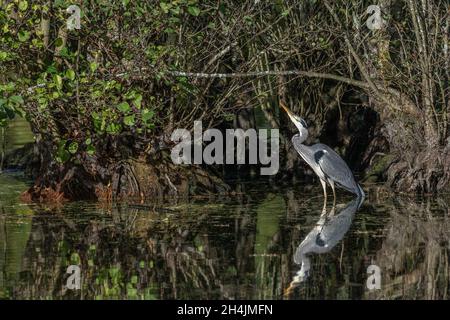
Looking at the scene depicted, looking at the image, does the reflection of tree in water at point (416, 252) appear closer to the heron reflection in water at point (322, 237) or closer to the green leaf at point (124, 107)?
the heron reflection in water at point (322, 237)

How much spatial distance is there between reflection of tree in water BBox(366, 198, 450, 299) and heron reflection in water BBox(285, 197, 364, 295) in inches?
18.7

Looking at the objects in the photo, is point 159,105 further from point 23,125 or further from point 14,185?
point 23,125

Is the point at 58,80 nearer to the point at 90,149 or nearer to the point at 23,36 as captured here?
the point at 23,36

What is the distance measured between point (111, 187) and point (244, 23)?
2.58m

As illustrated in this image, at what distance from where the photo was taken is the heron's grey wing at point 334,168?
1441 cm

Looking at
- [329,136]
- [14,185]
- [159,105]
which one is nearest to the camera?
[159,105]

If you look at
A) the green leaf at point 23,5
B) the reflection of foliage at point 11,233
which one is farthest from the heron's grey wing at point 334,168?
the green leaf at point 23,5

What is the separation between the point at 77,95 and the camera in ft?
43.8

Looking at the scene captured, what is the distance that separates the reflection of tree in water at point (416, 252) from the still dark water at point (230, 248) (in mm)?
11

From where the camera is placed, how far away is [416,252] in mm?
10961

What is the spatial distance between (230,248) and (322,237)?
1066mm

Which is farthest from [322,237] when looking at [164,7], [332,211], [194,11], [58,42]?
[58,42]

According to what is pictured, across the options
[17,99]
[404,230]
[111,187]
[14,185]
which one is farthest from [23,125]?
[404,230]

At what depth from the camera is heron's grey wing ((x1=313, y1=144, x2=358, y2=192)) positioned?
14.4 m
